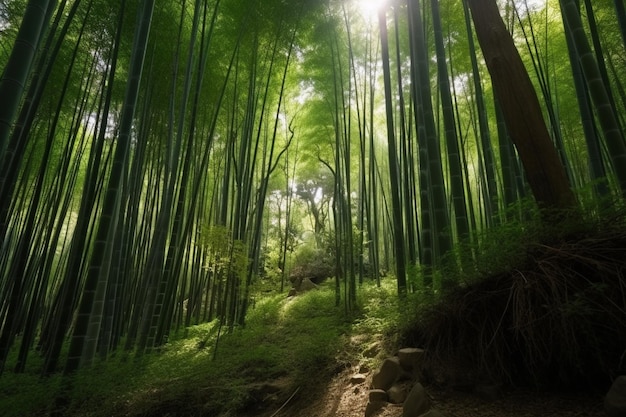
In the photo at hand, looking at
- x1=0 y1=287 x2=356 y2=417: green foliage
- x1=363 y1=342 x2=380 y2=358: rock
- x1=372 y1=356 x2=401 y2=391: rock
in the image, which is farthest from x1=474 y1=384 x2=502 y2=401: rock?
x1=0 y1=287 x2=356 y2=417: green foliage

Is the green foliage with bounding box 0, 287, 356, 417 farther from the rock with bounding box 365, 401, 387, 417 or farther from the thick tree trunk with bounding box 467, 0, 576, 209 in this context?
the thick tree trunk with bounding box 467, 0, 576, 209

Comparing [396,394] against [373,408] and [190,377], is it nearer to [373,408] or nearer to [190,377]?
[373,408]

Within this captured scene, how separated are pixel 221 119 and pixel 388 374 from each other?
5710 mm

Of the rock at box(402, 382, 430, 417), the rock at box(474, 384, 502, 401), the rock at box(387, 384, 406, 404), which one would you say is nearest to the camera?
the rock at box(474, 384, 502, 401)

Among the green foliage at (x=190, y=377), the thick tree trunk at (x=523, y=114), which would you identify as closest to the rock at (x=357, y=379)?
the green foliage at (x=190, y=377)

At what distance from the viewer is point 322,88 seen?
6.79 m

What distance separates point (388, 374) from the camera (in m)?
2.16

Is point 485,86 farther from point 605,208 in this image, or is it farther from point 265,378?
point 265,378

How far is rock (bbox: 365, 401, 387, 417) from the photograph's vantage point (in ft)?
6.53

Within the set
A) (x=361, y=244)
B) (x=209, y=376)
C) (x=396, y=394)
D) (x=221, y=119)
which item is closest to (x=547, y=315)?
(x=396, y=394)

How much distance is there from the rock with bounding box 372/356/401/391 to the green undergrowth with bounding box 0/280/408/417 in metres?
0.38

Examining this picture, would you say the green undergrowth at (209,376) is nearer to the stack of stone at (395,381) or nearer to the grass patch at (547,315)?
the stack of stone at (395,381)

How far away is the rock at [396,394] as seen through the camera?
6.47 ft

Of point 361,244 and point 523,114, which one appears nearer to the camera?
point 523,114
